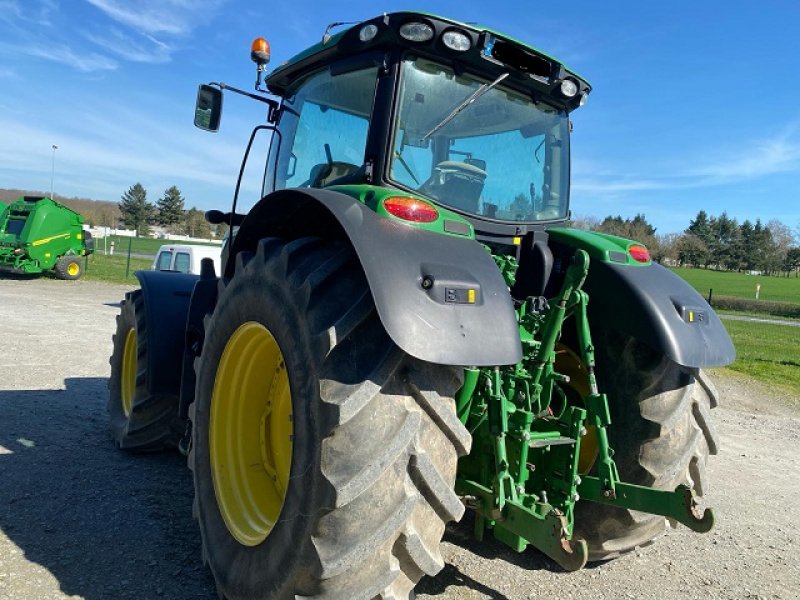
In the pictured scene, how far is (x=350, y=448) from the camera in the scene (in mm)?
1936

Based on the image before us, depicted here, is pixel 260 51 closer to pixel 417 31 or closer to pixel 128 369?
pixel 417 31

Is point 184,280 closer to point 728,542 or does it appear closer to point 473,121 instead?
point 473,121

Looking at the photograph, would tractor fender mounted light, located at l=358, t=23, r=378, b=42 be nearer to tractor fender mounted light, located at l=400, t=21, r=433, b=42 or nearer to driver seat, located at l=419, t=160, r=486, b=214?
tractor fender mounted light, located at l=400, t=21, r=433, b=42

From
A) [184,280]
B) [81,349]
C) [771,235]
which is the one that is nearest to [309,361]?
[184,280]

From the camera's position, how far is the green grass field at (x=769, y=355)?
1078 centimetres

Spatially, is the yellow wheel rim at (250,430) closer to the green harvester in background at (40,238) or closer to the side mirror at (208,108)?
the side mirror at (208,108)

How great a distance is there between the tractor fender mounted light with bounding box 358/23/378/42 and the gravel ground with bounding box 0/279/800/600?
A: 2.39m

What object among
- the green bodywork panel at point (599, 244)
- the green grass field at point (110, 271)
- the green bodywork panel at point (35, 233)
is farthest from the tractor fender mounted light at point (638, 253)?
the green bodywork panel at point (35, 233)

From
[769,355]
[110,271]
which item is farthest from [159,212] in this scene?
[769,355]

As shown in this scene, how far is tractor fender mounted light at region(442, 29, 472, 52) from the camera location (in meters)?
2.73

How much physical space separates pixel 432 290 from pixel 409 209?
0.40m

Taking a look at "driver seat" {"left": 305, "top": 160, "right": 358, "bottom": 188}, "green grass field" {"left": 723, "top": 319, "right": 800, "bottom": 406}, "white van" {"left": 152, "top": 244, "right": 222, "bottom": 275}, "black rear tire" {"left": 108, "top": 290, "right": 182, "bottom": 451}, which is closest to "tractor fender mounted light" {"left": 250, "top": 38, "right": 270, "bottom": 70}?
"driver seat" {"left": 305, "top": 160, "right": 358, "bottom": 188}

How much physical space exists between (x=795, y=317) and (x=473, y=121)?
32542mm

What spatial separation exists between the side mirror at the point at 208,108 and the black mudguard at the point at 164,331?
3.81 feet
